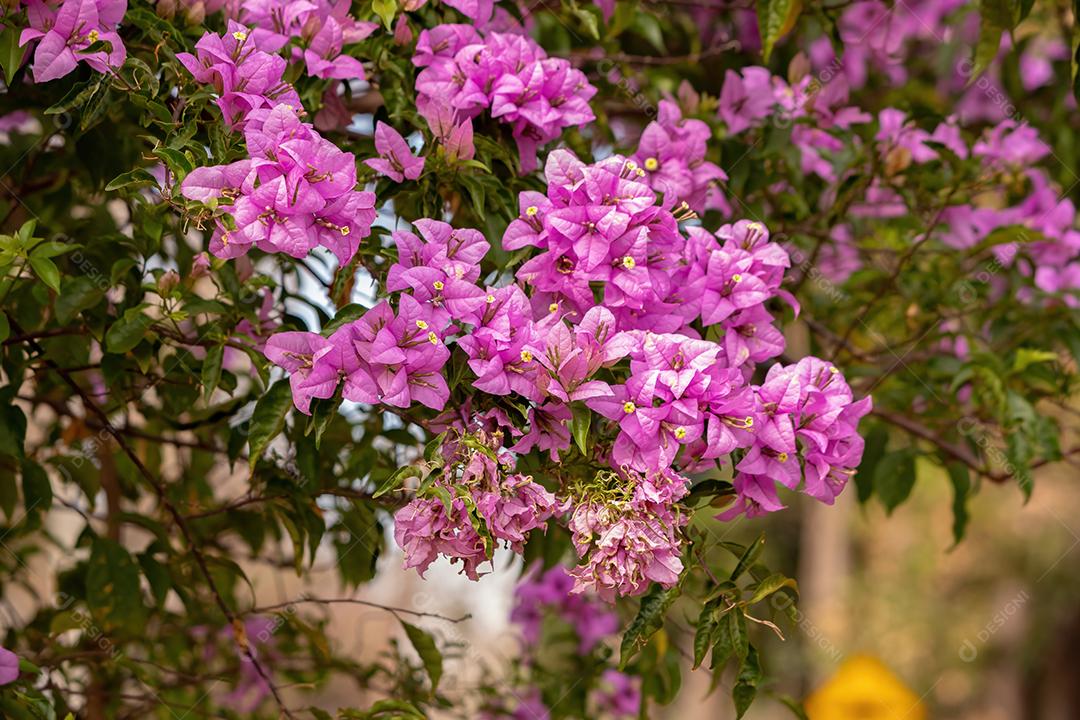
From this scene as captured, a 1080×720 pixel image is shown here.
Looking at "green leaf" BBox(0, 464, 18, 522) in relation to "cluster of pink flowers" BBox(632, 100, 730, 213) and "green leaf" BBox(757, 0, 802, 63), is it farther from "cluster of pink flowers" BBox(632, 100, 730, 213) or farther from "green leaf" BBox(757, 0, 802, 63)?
"green leaf" BBox(757, 0, 802, 63)

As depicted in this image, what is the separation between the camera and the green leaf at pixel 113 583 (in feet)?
4.80

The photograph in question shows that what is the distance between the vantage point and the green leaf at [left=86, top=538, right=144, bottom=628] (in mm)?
1464

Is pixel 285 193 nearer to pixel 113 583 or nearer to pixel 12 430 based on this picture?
pixel 12 430

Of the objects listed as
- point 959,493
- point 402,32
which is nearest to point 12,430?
point 402,32

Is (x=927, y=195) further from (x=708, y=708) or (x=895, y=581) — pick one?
(x=708, y=708)

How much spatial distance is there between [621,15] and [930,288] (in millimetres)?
607

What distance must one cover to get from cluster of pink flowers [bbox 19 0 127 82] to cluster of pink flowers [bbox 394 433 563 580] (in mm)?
480

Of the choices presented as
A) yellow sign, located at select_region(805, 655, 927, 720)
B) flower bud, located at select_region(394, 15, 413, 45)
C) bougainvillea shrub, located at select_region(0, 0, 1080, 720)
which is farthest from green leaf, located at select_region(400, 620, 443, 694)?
yellow sign, located at select_region(805, 655, 927, 720)

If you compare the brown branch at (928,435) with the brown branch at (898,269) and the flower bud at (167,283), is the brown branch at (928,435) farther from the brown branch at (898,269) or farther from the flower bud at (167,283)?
the flower bud at (167,283)

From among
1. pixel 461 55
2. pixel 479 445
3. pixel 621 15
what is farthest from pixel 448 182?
pixel 621 15

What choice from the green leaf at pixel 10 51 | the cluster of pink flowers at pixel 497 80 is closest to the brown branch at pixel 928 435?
the cluster of pink flowers at pixel 497 80

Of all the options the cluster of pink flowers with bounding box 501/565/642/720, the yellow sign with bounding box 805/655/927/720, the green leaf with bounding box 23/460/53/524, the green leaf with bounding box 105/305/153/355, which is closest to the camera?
the green leaf with bounding box 105/305/153/355

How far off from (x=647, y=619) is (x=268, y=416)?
40 centimetres

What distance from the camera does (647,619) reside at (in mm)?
1105
